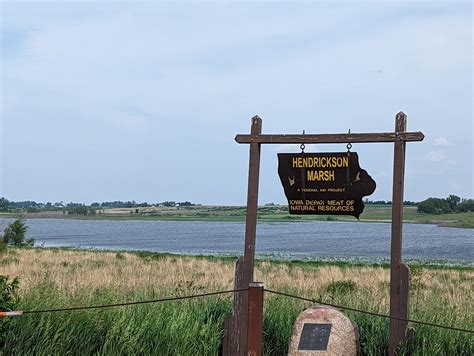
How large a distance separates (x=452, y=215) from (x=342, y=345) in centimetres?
15106

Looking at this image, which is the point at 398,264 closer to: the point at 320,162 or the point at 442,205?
the point at 320,162

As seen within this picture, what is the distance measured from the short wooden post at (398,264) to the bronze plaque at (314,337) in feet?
2.58

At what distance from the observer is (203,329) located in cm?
873

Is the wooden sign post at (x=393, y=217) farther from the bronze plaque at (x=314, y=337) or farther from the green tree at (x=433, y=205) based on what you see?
the green tree at (x=433, y=205)

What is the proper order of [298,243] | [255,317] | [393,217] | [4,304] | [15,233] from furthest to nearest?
1. [298,243]
2. [15,233]
3. [393,217]
4. [4,304]
5. [255,317]

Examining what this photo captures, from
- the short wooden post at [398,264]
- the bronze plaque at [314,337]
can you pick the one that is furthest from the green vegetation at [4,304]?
the short wooden post at [398,264]

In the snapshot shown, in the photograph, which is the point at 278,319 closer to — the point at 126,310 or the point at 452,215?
the point at 126,310

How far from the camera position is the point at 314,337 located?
8.17 meters

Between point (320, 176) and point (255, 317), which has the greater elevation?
point (320, 176)

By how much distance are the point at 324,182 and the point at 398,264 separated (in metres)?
1.39

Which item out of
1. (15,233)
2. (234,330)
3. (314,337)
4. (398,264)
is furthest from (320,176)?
(15,233)

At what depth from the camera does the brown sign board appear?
350 inches

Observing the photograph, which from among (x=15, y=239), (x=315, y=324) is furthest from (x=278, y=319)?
(x=15, y=239)

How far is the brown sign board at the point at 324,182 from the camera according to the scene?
8883 mm
